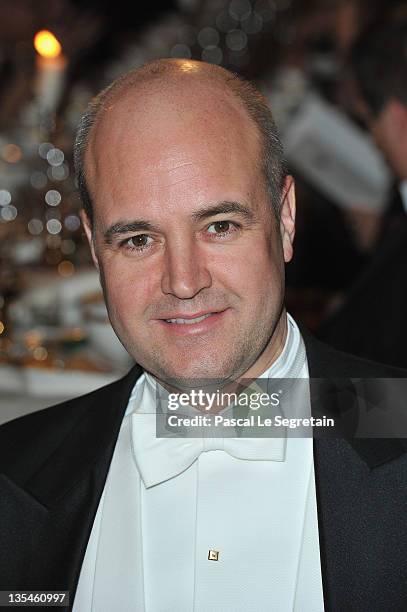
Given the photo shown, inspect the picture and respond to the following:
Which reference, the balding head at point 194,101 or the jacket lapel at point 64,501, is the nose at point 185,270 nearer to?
the balding head at point 194,101

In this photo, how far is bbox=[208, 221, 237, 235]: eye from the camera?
1.71 meters

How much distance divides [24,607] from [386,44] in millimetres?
2548

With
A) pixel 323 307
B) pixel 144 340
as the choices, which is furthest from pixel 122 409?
pixel 323 307

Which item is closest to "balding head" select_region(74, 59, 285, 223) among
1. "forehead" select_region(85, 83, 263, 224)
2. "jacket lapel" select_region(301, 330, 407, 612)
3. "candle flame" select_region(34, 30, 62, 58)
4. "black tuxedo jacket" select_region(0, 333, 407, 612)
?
"forehead" select_region(85, 83, 263, 224)

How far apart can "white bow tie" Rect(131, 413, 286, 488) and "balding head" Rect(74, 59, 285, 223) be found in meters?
0.46

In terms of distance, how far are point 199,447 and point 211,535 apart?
0.17 m

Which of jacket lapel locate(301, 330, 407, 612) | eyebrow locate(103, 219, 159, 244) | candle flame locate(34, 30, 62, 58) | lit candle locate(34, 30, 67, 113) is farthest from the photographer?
lit candle locate(34, 30, 67, 113)

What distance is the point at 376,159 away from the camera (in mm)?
4980

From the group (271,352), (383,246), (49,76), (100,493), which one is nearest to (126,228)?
(271,352)

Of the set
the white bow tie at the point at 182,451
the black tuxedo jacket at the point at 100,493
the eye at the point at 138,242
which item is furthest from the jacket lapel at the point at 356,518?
the eye at the point at 138,242

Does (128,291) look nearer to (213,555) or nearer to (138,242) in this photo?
(138,242)

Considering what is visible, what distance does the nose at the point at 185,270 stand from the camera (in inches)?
65.1

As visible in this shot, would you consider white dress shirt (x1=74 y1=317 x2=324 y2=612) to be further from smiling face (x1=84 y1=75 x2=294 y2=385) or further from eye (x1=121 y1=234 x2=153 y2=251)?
eye (x1=121 y1=234 x2=153 y2=251)

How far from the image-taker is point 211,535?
176 centimetres
